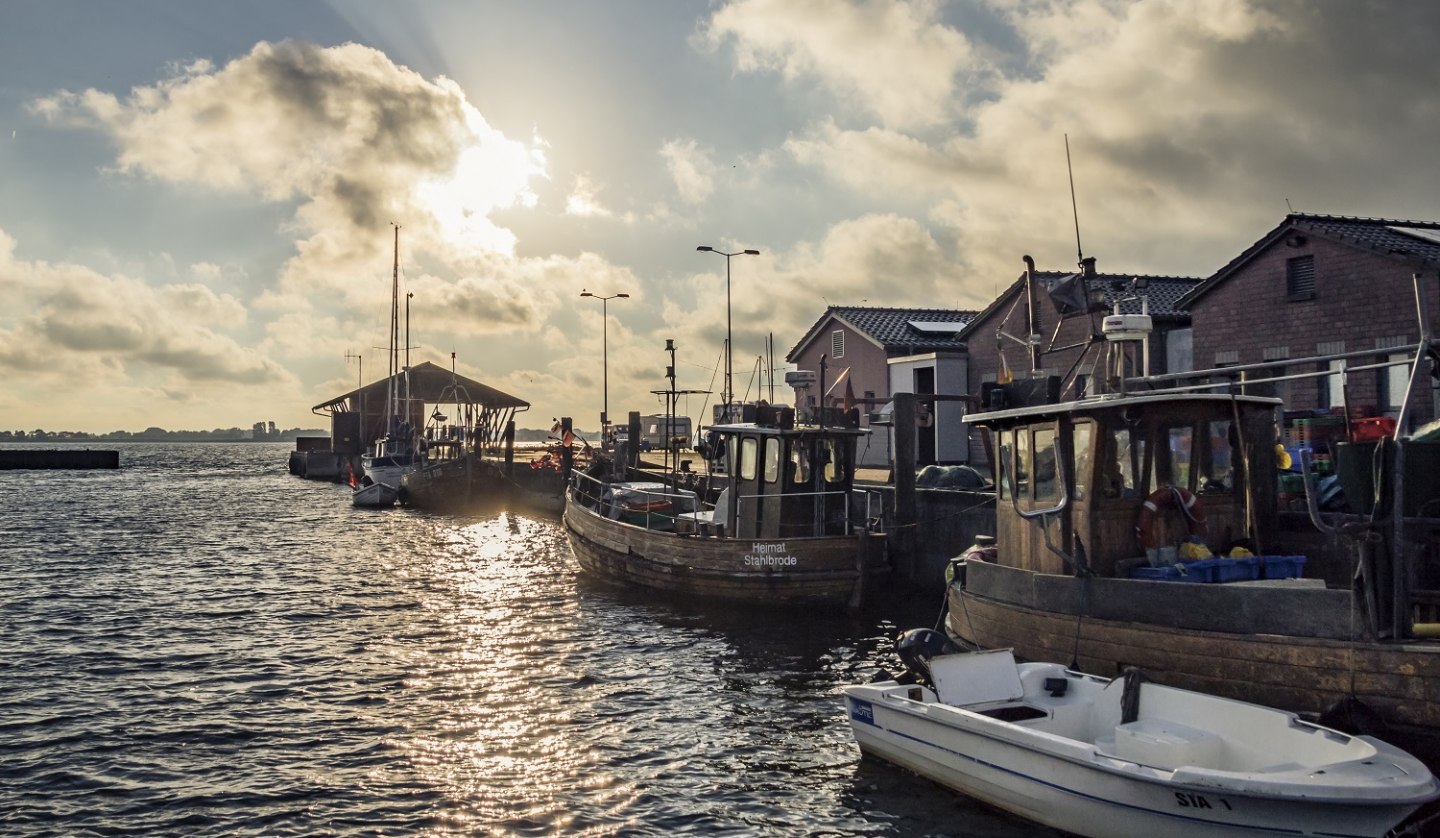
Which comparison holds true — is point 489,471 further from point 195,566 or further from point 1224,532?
point 1224,532

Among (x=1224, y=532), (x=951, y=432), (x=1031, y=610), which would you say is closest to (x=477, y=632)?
(x=1031, y=610)

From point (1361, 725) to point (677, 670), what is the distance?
32.0 feet

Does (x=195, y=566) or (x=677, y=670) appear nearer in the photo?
(x=677, y=670)

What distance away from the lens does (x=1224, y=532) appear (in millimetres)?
11570

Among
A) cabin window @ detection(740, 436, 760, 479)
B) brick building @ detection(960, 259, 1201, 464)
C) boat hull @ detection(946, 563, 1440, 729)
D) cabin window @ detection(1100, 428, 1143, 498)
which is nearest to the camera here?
boat hull @ detection(946, 563, 1440, 729)

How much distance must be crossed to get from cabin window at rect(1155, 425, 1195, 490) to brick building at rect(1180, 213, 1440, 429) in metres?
10.8

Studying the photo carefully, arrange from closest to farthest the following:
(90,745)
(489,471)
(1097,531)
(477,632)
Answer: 1. (1097,531)
2. (90,745)
3. (477,632)
4. (489,471)

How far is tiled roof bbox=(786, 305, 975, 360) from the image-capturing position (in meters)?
40.3

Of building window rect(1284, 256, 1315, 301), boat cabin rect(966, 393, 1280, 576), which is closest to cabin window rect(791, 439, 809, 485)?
boat cabin rect(966, 393, 1280, 576)

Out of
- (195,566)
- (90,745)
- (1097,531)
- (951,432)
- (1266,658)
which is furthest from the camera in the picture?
(951,432)

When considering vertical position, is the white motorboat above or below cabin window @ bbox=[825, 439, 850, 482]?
below

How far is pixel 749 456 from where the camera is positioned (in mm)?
20328

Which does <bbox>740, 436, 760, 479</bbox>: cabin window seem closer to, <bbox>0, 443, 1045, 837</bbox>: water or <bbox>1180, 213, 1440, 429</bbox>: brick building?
<bbox>0, 443, 1045, 837</bbox>: water

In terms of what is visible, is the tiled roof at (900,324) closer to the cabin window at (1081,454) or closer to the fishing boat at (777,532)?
the fishing boat at (777,532)
